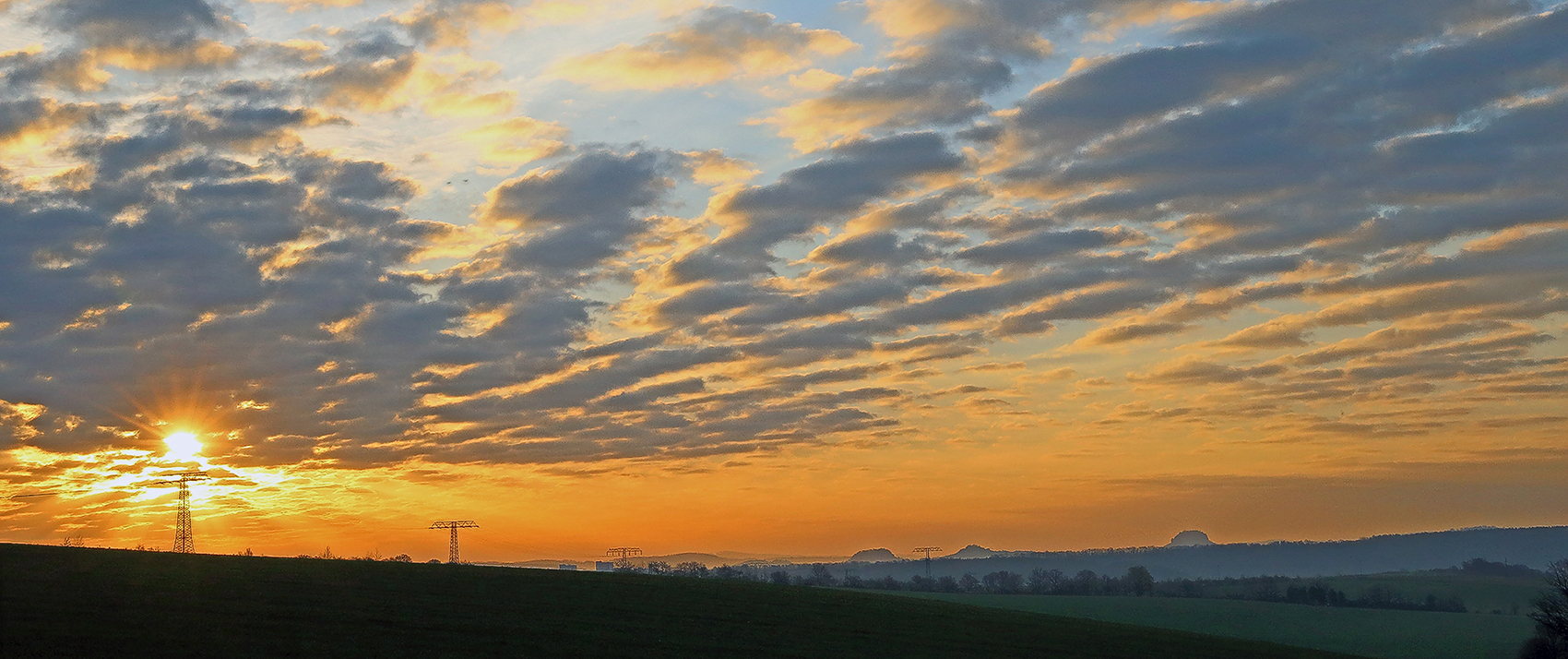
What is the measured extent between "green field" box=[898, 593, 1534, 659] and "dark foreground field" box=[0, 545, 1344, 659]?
1672 inches

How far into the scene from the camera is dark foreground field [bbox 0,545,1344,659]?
150 ft

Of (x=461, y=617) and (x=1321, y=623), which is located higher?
(x=461, y=617)

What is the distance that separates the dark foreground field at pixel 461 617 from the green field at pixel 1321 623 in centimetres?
4246

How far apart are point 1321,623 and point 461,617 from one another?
394 feet

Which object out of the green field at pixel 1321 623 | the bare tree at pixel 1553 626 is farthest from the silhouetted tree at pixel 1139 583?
the bare tree at pixel 1553 626

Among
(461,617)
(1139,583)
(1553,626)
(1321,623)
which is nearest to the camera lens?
(461,617)

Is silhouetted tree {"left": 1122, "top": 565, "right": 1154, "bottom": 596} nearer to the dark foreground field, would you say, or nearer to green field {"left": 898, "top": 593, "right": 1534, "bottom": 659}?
green field {"left": 898, "top": 593, "right": 1534, "bottom": 659}

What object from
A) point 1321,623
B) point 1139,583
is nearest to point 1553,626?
point 1321,623

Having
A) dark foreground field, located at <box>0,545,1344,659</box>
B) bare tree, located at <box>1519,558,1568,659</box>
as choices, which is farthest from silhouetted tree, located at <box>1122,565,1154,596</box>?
dark foreground field, located at <box>0,545,1344,659</box>

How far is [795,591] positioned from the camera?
86125mm

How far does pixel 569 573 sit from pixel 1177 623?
80.8 metres

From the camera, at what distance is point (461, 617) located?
56781 mm

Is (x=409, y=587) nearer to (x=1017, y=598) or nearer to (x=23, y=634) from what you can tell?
(x=23, y=634)

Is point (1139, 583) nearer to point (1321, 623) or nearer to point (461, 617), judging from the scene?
point (1321, 623)
